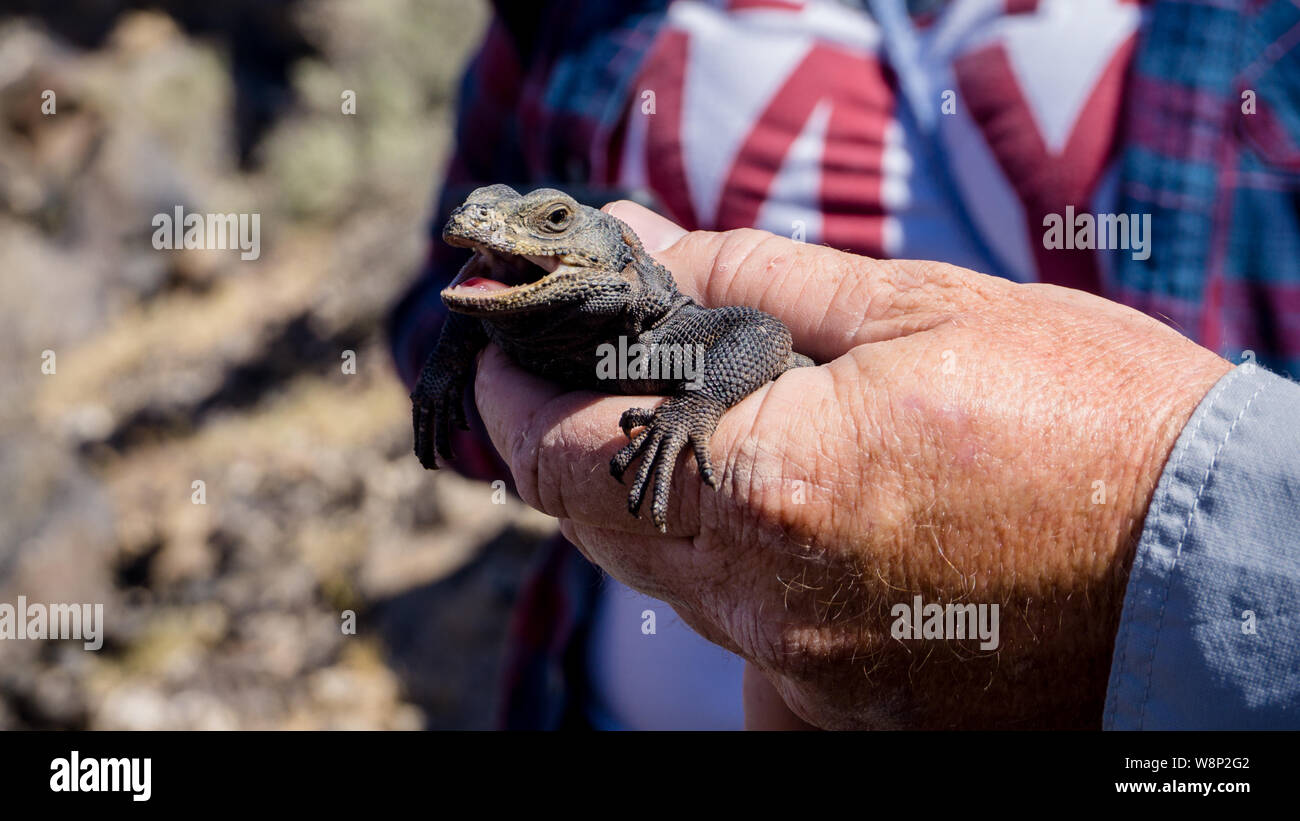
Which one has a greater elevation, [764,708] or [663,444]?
[663,444]

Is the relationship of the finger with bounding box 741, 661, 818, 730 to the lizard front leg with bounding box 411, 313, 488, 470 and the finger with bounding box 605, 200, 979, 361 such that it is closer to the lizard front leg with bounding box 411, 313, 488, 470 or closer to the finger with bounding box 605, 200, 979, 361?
the finger with bounding box 605, 200, 979, 361

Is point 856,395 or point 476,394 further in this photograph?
point 476,394

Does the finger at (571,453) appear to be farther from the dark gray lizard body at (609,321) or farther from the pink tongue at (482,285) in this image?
the pink tongue at (482,285)

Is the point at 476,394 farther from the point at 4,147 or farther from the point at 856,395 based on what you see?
the point at 4,147

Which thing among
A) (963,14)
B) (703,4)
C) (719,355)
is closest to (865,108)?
(963,14)

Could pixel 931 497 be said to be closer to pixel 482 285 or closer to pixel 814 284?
pixel 814 284

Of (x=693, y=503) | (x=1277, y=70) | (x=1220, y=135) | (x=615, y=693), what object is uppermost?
(x=1277, y=70)

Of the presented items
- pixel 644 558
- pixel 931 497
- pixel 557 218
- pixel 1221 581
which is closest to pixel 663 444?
pixel 644 558
